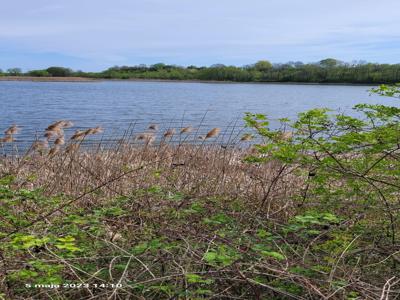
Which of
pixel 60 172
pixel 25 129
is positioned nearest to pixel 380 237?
pixel 60 172

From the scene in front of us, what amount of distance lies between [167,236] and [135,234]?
462mm

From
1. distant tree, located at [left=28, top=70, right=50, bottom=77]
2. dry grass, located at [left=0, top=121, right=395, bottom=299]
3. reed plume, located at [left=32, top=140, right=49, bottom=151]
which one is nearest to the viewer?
dry grass, located at [left=0, top=121, right=395, bottom=299]

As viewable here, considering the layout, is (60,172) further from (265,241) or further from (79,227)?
(265,241)

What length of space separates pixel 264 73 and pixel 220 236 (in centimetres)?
10674

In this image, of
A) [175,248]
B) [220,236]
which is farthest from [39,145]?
[220,236]

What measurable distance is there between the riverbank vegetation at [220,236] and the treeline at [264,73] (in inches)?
2828

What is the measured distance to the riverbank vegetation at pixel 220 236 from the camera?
289cm

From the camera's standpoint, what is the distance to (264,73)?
352ft

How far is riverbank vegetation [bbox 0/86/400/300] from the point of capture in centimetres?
289

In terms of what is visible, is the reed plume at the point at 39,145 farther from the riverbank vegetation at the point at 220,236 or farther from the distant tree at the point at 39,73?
the distant tree at the point at 39,73

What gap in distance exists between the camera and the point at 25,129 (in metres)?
17.4

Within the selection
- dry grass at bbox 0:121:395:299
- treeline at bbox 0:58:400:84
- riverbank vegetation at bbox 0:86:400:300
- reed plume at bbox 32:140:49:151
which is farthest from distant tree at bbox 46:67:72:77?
dry grass at bbox 0:121:395:299

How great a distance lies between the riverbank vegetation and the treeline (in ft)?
236

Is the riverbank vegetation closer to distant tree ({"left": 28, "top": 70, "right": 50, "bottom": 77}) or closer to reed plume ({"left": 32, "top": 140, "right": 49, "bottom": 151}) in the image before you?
reed plume ({"left": 32, "top": 140, "right": 49, "bottom": 151})
